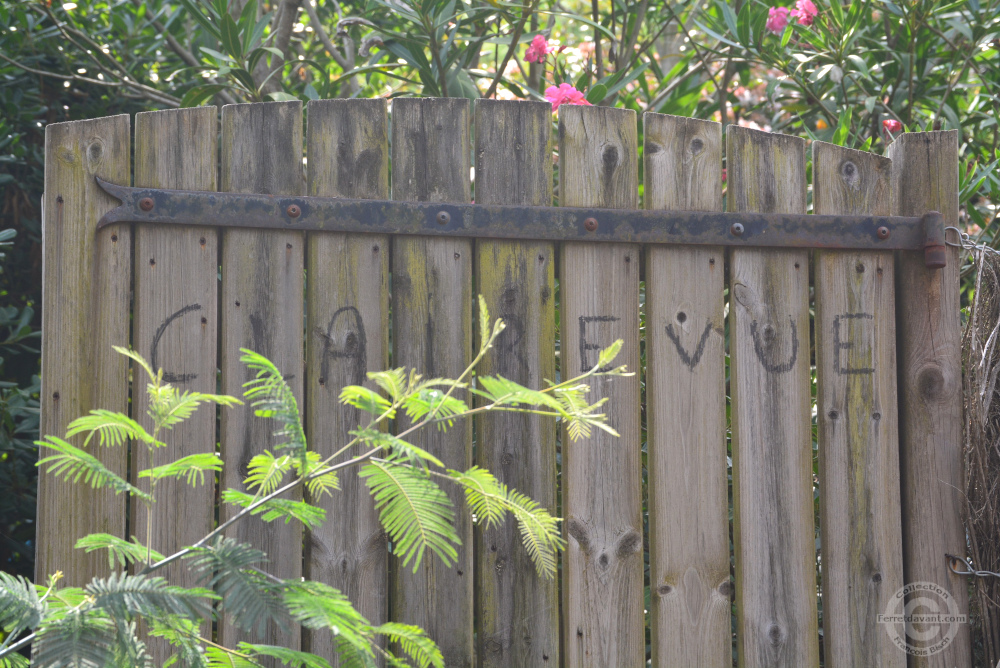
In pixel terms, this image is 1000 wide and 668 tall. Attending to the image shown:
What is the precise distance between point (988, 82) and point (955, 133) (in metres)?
1.39

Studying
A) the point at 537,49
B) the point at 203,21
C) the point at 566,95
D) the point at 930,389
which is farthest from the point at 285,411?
the point at 537,49

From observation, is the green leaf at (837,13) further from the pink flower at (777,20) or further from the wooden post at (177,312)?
the wooden post at (177,312)

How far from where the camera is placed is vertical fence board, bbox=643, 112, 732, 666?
1.70 meters

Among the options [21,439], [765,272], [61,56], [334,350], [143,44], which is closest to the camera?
[334,350]

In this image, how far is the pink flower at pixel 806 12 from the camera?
278cm

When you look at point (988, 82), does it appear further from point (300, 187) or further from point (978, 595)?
point (300, 187)

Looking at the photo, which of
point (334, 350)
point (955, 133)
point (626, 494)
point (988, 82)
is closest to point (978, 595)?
point (626, 494)

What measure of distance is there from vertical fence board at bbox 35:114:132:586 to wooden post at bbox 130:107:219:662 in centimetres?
4

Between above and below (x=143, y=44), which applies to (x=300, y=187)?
below

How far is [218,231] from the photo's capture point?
167 cm

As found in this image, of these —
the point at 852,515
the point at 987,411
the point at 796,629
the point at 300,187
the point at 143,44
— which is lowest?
the point at 796,629

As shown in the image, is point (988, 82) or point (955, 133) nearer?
point (955, 133)

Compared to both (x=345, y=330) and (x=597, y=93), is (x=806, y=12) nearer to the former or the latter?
(x=597, y=93)

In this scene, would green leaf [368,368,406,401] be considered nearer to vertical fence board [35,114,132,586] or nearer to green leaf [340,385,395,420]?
green leaf [340,385,395,420]
